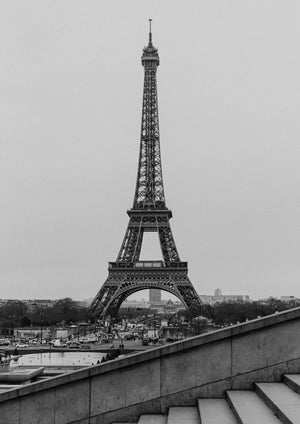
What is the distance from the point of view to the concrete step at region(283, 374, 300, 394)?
10.1 metres

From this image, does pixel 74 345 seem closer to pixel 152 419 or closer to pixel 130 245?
pixel 130 245

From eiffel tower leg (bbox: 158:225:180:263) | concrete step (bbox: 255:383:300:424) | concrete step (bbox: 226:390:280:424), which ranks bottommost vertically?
concrete step (bbox: 226:390:280:424)

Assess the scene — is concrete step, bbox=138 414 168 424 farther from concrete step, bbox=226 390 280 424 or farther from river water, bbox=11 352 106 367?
river water, bbox=11 352 106 367

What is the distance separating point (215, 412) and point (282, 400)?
1.01 metres

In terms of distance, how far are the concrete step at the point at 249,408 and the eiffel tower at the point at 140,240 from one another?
A: 79.2 m

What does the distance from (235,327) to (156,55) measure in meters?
89.9

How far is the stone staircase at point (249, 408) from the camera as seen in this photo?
346 inches

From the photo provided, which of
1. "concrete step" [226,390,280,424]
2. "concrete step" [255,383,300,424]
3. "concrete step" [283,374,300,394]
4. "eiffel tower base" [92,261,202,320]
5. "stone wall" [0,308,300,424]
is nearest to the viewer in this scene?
"concrete step" [255,383,300,424]

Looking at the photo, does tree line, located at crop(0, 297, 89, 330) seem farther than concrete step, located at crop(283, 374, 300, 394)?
Yes

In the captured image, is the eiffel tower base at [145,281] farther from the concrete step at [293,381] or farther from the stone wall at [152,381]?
the concrete step at [293,381]

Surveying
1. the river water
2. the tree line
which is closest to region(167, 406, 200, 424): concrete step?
the river water

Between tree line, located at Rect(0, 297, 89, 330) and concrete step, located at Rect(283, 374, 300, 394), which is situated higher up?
tree line, located at Rect(0, 297, 89, 330)

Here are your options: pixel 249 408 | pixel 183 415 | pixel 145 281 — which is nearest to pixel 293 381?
pixel 249 408

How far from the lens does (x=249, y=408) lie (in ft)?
31.2
